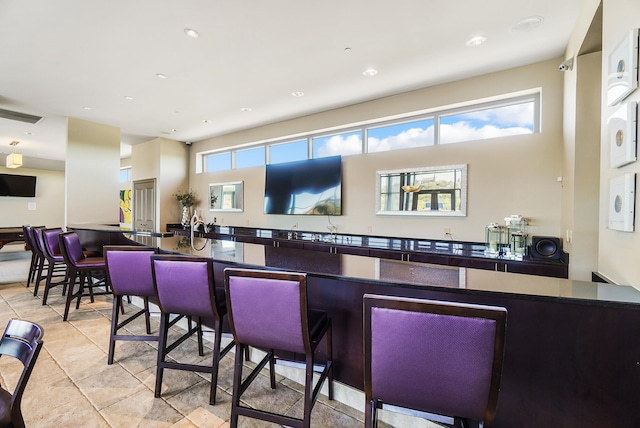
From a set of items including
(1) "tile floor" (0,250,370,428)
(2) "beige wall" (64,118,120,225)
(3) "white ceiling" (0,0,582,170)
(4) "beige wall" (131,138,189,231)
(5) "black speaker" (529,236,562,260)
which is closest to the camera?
(1) "tile floor" (0,250,370,428)

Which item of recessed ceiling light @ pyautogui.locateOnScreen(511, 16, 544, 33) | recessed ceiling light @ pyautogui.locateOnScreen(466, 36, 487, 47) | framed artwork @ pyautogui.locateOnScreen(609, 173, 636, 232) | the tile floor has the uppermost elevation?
recessed ceiling light @ pyautogui.locateOnScreen(466, 36, 487, 47)

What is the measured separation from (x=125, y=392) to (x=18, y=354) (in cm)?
104

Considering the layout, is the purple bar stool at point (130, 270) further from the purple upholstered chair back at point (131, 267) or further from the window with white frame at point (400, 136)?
the window with white frame at point (400, 136)

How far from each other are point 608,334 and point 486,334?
0.69 metres

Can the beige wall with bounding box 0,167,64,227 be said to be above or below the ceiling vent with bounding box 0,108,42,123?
below

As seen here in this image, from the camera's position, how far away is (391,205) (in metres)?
4.49

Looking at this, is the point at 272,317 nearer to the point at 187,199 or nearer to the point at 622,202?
the point at 622,202

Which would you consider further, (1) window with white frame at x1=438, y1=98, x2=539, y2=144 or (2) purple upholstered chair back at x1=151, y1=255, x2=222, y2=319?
(1) window with white frame at x1=438, y1=98, x2=539, y2=144

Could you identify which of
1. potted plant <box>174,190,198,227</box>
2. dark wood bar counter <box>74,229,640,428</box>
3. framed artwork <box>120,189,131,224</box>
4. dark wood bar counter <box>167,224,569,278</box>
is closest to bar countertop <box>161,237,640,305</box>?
dark wood bar counter <box>74,229,640,428</box>

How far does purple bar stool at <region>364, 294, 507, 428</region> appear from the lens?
966 millimetres

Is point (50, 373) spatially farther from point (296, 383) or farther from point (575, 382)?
point (575, 382)

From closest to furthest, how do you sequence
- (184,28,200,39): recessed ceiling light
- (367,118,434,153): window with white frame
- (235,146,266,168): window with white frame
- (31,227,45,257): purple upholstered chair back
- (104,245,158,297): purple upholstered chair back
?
1. (104,245,158,297): purple upholstered chair back
2. (184,28,200,39): recessed ceiling light
3. (31,227,45,257): purple upholstered chair back
4. (367,118,434,153): window with white frame
5. (235,146,266,168): window with white frame

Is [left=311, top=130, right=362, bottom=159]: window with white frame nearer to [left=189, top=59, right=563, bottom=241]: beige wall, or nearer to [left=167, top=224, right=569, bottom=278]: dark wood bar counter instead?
[left=189, top=59, right=563, bottom=241]: beige wall

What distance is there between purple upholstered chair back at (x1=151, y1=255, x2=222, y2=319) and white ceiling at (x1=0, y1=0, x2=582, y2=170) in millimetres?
2240
